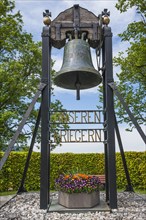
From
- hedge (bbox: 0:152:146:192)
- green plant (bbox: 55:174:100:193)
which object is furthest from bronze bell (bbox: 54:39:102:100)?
hedge (bbox: 0:152:146:192)

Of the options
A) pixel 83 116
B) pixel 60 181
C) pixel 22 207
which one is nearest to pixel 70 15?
pixel 83 116

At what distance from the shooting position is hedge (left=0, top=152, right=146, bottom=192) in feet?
37.1

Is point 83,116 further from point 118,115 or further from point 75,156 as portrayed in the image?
point 118,115

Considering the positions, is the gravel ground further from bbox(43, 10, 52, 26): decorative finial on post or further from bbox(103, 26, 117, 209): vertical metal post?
bbox(43, 10, 52, 26): decorative finial on post

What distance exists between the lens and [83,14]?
606 cm

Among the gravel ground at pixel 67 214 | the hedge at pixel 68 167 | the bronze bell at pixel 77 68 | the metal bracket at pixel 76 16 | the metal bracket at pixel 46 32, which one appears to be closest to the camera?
the gravel ground at pixel 67 214

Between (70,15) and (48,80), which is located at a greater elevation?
(70,15)

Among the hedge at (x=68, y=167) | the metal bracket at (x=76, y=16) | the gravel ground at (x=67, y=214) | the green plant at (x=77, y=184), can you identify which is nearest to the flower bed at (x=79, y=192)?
the green plant at (x=77, y=184)

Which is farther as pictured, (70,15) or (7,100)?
(7,100)

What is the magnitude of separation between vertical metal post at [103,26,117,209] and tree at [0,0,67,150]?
7.82m

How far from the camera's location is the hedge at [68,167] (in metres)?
11.3

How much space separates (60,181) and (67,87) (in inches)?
81.1

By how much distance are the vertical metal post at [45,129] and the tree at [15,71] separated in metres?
7.31

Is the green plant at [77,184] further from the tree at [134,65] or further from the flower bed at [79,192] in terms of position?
the tree at [134,65]
